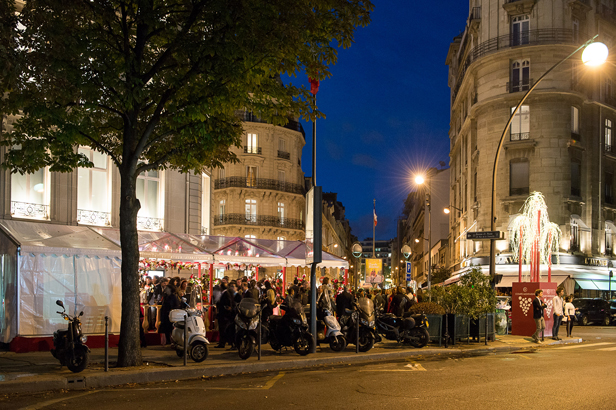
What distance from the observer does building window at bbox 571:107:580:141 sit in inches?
1505

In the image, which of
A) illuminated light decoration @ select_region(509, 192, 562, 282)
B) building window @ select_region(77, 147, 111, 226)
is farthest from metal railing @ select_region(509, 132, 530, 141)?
building window @ select_region(77, 147, 111, 226)

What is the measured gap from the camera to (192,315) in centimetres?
1247

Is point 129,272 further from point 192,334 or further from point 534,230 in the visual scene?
point 534,230

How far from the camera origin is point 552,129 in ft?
122

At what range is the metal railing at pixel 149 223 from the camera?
73.0 ft

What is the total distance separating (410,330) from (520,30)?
29.5 meters

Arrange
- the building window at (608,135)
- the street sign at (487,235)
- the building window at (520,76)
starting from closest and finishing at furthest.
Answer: the street sign at (487,235)
the building window at (520,76)
the building window at (608,135)

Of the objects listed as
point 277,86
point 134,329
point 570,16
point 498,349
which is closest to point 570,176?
point 570,16

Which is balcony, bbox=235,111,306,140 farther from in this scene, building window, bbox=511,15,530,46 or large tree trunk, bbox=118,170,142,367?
large tree trunk, bbox=118,170,142,367

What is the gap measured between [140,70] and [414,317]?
9474 millimetres

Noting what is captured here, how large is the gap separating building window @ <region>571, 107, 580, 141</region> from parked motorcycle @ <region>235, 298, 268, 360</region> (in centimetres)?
3153

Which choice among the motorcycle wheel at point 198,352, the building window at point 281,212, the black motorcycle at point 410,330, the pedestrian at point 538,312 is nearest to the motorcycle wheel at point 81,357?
the motorcycle wheel at point 198,352

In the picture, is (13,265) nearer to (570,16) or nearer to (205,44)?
(205,44)

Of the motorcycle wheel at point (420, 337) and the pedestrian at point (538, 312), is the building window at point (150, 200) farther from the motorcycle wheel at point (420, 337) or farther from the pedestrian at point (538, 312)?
the pedestrian at point (538, 312)
